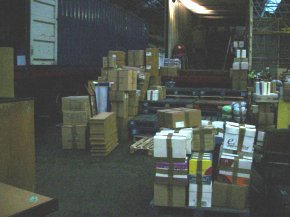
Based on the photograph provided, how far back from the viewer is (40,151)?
320 inches

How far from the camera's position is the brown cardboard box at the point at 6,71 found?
118 inches

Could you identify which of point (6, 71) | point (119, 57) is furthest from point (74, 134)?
point (6, 71)

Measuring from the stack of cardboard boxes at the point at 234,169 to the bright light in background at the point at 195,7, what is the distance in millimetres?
11557

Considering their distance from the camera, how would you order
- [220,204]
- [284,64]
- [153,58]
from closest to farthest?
[220,204]
[153,58]
[284,64]

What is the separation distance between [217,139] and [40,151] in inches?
169

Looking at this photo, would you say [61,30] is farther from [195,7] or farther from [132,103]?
[195,7]

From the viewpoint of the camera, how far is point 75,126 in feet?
27.4

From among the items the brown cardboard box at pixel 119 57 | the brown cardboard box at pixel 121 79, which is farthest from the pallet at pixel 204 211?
the brown cardboard box at pixel 119 57

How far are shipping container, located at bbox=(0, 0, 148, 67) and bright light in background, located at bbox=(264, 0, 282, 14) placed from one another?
1436 centimetres

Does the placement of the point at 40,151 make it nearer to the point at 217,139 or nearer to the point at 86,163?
the point at 86,163

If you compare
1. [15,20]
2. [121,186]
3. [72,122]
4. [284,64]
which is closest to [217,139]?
[121,186]

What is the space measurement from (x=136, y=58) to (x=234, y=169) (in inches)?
299

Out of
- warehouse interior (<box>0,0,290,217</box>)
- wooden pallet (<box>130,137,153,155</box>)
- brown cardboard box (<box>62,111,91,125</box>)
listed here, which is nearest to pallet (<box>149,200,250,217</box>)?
warehouse interior (<box>0,0,290,217</box>)

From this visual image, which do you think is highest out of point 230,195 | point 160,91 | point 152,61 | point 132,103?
point 152,61
